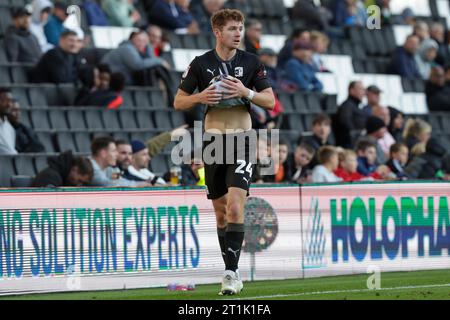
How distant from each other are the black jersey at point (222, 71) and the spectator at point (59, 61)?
6.91m

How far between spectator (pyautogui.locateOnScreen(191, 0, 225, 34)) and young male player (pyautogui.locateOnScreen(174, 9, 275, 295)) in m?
11.4

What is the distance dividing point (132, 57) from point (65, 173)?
197 inches

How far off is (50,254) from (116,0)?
9.21 metres

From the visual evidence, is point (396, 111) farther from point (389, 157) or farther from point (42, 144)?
point (42, 144)

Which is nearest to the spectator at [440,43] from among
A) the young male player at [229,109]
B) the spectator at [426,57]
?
the spectator at [426,57]

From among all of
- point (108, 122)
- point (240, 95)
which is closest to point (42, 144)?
point (108, 122)

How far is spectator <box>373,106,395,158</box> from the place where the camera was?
21.3m

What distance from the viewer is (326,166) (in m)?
17.5

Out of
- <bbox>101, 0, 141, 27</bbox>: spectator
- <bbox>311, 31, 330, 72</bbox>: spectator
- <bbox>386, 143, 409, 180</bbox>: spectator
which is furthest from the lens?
<bbox>311, 31, 330, 72</bbox>: spectator

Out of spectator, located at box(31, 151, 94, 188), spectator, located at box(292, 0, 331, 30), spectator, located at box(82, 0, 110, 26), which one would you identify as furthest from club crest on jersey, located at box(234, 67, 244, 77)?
spectator, located at box(292, 0, 331, 30)

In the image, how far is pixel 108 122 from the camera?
1920cm

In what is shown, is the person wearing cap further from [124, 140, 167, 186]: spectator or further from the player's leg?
the player's leg

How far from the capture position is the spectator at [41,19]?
20.1 metres

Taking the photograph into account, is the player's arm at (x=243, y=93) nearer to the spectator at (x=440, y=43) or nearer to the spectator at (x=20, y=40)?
the spectator at (x=20, y=40)
